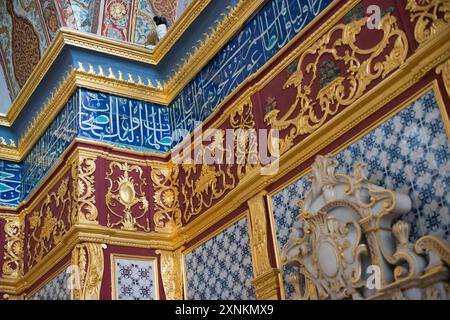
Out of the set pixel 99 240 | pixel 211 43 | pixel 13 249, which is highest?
pixel 211 43

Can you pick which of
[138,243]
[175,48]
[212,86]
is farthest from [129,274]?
[175,48]

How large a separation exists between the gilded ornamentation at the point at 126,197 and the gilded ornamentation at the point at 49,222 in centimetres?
32

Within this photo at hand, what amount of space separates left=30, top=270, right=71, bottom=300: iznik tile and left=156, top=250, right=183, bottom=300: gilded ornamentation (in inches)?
26.7

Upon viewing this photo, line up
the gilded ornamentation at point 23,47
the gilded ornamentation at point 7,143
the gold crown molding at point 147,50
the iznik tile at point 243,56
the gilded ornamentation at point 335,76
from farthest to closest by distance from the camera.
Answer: the gilded ornamentation at point 23,47 → the gilded ornamentation at point 7,143 → the gold crown molding at point 147,50 → the iznik tile at point 243,56 → the gilded ornamentation at point 335,76

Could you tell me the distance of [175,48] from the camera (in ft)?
16.1

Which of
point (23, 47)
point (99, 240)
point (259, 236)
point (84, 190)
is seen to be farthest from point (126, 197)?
point (23, 47)

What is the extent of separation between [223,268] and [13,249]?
2.31 m

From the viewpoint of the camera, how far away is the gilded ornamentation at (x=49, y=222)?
4668 millimetres

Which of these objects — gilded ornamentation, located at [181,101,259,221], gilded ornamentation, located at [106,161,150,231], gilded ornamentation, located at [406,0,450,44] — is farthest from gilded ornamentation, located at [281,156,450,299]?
gilded ornamentation, located at [106,161,150,231]

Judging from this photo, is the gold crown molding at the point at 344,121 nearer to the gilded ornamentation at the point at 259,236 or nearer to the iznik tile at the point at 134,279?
the gilded ornamentation at the point at 259,236

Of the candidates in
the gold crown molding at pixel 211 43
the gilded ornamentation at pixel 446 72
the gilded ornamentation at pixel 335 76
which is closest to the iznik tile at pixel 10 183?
the gold crown molding at pixel 211 43

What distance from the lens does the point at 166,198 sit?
4.75 metres

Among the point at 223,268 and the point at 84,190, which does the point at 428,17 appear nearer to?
the point at 223,268
